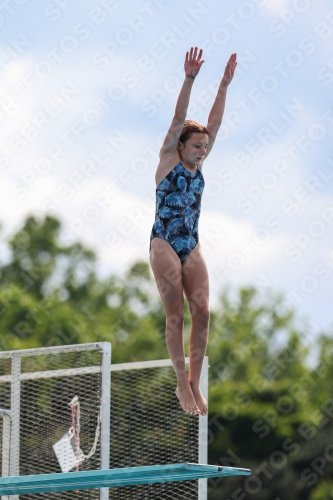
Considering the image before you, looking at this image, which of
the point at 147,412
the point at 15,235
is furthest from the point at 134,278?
the point at 147,412

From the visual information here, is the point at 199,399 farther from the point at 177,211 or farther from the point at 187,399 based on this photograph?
the point at 177,211

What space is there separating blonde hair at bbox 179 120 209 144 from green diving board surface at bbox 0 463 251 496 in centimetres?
237

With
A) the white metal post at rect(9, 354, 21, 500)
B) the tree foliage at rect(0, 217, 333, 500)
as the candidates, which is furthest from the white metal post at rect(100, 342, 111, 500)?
the tree foliage at rect(0, 217, 333, 500)

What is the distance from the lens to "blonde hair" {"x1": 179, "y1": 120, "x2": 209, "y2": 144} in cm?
642

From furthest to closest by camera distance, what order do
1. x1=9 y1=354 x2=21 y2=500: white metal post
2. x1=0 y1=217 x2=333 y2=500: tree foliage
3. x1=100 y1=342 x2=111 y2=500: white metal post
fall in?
1. x1=0 y1=217 x2=333 y2=500: tree foliage
2. x1=9 y1=354 x2=21 y2=500: white metal post
3. x1=100 y1=342 x2=111 y2=500: white metal post

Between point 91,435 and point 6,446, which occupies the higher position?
point 91,435

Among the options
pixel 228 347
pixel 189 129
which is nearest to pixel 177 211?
pixel 189 129

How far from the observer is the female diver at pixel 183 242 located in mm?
6234

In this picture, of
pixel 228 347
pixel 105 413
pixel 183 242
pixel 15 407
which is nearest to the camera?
pixel 183 242

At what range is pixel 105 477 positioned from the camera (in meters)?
5.18

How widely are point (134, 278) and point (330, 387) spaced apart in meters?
10.9

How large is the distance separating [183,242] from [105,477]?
189 centimetres

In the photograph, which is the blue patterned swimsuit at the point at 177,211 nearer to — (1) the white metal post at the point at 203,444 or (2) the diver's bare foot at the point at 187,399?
(2) the diver's bare foot at the point at 187,399

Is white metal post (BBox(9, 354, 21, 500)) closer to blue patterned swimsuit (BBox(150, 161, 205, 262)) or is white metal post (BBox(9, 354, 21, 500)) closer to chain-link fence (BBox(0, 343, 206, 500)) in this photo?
chain-link fence (BBox(0, 343, 206, 500))
